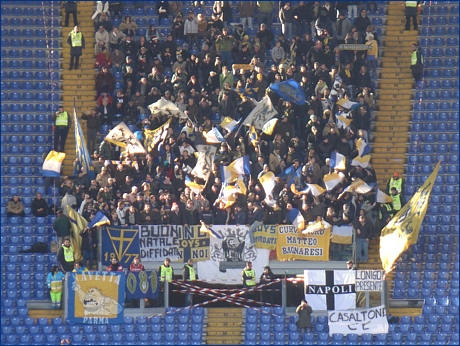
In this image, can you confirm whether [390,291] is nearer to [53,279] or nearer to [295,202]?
[295,202]

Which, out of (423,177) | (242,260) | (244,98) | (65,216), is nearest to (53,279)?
(65,216)

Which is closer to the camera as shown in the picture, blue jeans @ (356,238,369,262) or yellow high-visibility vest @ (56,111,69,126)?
blue jeans @ (356,238,369,262)

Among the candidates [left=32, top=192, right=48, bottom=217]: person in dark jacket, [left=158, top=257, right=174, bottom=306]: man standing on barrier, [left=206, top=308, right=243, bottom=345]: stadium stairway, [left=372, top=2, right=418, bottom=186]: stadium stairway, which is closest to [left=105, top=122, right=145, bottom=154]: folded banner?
[left=32, top=192, right=48, bottom=217]: person in dark jacket

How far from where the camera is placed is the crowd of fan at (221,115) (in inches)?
1268

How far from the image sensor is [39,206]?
109 ft

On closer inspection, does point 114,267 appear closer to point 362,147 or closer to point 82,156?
point 82,156

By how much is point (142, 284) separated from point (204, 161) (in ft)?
12.8

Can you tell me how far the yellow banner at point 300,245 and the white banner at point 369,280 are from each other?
4.71 feet

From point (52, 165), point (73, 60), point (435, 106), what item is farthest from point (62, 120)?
point (435, 106)

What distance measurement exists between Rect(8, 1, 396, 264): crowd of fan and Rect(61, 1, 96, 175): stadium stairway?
69cm

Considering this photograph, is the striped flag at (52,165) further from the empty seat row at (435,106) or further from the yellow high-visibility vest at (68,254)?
the empty seat row at (435,106)

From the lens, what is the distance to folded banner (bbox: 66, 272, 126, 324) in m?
30.5

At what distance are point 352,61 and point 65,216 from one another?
353 inches

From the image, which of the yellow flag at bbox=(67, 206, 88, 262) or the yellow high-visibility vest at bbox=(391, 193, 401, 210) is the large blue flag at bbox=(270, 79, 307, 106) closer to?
the yellow high-visibility vest at bbox=(391, 193, 401, 210)
